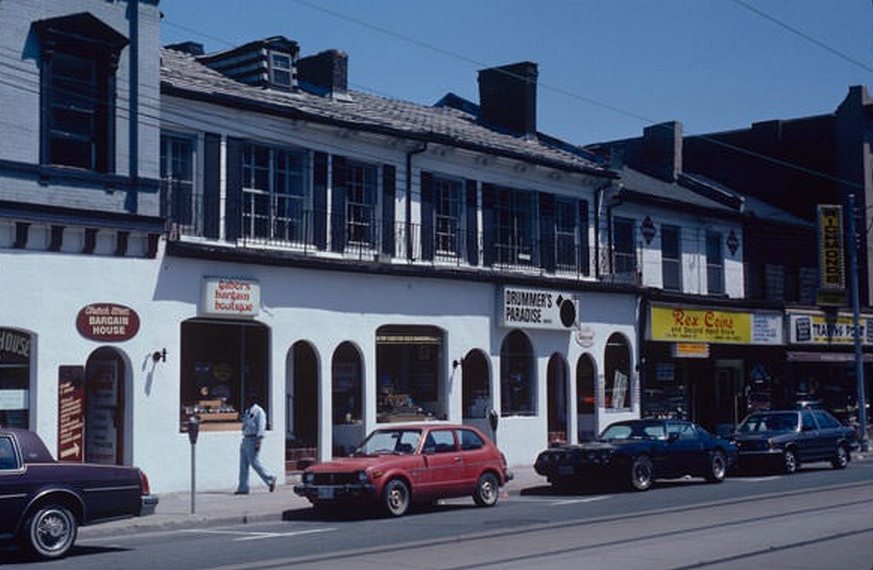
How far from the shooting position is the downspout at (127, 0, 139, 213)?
2206 cm

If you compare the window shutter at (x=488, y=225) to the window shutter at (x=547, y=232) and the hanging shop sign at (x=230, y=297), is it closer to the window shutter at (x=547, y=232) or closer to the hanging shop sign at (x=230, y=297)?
the window shutter at (x=547, y=232)

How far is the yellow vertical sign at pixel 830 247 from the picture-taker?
40.1m

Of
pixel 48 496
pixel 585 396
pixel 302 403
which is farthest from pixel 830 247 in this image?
pixel 48 496

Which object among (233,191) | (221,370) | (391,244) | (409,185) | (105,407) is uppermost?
(409,185)

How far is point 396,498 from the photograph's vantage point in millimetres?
19219

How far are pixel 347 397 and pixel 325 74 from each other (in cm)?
826

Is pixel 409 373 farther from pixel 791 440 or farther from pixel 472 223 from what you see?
pixel 791 440

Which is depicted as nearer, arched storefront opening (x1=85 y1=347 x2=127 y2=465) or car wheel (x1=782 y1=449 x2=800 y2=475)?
arched storefront opening (x1=85 y1=347 x2=127 y2=465)

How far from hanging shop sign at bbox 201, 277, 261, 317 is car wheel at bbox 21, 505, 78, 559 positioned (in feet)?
29.2

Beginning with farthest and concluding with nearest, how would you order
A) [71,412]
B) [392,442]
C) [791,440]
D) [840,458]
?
[840,458], [791,440], [71,412], [392,442]

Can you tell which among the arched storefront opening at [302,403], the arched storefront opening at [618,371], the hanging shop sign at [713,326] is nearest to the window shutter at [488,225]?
the arched storefront opening at [618,371]

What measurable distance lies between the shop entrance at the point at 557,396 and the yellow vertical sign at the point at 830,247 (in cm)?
1232

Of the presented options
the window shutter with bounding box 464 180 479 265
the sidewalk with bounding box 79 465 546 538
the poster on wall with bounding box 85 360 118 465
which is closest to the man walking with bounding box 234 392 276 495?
the sidewalk with bounding box 79 465 546 538

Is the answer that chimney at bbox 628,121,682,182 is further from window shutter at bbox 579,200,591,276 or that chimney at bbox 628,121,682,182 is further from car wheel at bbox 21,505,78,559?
car wheel at bbox 21,505,78,559
